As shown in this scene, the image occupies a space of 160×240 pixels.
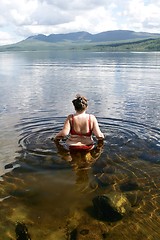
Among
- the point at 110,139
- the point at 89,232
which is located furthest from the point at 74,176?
the point at 110,139

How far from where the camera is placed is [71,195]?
8.89 m

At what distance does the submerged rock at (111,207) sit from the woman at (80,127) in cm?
418

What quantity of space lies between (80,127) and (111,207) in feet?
15.4

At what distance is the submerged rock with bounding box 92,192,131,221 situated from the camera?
300 inches

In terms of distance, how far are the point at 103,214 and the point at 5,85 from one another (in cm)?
3092

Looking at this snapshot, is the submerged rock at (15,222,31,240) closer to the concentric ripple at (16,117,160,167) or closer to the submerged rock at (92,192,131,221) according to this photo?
the submerged rock at (92,192,131,221)

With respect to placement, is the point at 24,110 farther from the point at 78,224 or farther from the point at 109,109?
the point at 78,224

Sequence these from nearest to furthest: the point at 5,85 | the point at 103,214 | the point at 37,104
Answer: the point at 103,214
the point at 37,104
the point at 5,85

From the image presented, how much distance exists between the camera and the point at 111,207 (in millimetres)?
7637

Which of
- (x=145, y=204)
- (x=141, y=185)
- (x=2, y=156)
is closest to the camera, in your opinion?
(x=145, y=204)

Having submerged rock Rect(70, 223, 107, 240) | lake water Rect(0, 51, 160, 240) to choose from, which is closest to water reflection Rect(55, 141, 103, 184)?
lake water Rect(0, 51, 160, 240)

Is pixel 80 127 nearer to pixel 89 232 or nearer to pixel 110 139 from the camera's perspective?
pixel 110 139

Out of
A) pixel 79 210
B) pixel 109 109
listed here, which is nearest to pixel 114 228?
pixel 79 210

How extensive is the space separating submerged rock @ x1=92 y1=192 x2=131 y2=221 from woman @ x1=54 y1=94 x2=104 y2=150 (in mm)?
4177
